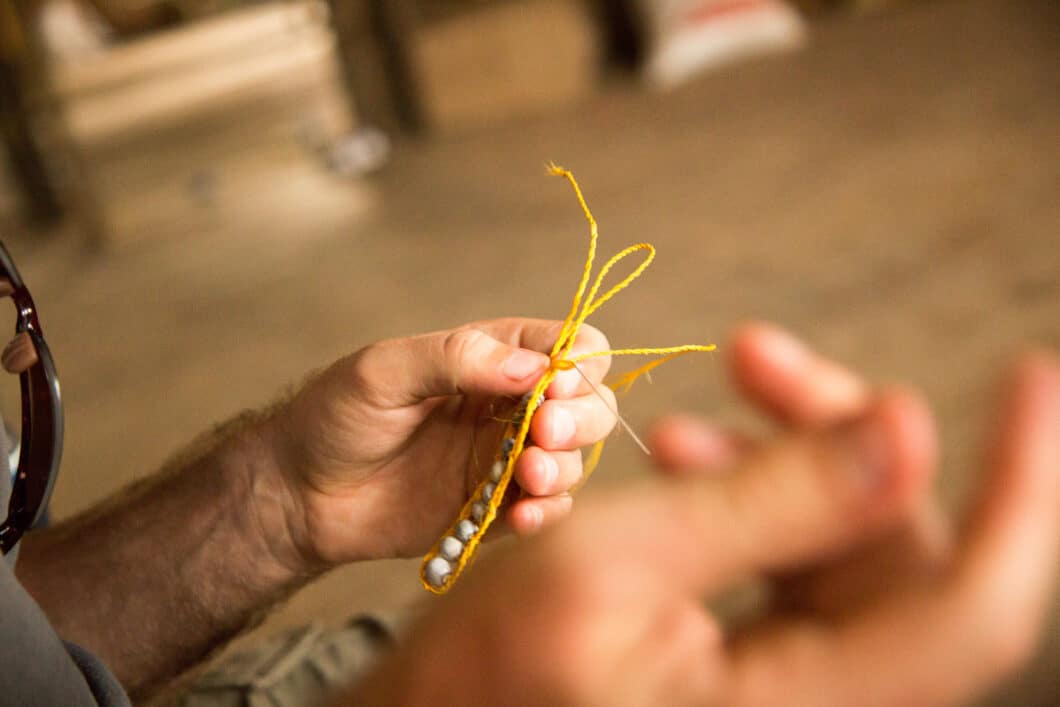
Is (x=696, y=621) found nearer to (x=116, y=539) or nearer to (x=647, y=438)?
(x=647, y=438)

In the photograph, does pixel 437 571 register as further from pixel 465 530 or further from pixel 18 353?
pixel 18 353

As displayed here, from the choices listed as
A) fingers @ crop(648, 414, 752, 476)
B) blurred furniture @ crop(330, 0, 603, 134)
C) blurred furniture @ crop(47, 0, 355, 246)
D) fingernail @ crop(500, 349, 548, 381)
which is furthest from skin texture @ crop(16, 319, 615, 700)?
blurred furniture @ crop(330, 0, 603, 134)

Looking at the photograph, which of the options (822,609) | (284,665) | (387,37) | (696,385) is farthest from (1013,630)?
(387,37)

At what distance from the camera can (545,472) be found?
298 millimetres

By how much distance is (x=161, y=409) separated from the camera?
0.64 meters

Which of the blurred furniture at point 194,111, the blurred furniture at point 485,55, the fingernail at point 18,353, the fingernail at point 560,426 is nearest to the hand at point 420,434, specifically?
the fingernail at point 560,426

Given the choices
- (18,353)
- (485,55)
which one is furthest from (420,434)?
(485,55)

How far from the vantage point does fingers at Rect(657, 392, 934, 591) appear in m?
0.13

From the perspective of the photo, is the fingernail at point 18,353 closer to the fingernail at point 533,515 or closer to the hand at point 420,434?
the hand at point 420,434

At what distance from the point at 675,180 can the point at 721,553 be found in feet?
4.04

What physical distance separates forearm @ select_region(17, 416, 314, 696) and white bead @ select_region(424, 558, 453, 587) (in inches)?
6.1

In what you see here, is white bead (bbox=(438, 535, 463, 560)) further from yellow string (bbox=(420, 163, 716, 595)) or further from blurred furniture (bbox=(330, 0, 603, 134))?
blurred furniture (bbox=(330, 0, 603, 134))

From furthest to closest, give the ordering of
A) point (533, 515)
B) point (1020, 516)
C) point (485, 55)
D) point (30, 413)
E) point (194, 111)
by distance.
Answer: point (485, 55), point (194, 111), point (30, 413), point (533, 515), point (1020, 516)

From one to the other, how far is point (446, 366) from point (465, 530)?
64 millimetres
